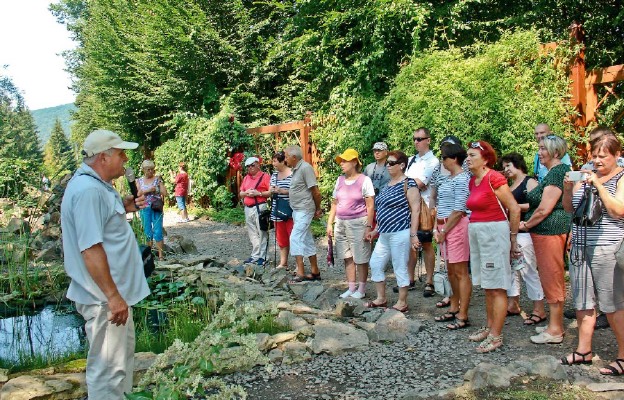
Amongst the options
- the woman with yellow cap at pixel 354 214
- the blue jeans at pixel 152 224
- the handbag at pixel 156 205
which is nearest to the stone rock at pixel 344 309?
the woman with yellow cap at pixel 354 214

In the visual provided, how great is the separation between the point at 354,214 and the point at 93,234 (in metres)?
3.73

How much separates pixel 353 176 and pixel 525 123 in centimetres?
274

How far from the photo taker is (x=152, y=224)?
870cm

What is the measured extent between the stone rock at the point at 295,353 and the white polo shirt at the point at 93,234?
1534mm

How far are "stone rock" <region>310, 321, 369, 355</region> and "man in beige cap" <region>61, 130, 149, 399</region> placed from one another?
1721 mm

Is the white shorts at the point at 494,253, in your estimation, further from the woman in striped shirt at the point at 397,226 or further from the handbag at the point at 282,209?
the handbag at the point at 282,209

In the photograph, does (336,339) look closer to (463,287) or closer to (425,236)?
(463,287)

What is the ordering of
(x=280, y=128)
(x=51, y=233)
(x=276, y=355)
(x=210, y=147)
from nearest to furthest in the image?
1. (x=276, y=355)
2. (x=51, y=233)
3. (x=280, y=128)
4. (x=210, y=147)

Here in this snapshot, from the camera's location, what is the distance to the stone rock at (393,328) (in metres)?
4.88

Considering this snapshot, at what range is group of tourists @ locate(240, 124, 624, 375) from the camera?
13.1ft

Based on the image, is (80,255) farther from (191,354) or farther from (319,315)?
(319,315)

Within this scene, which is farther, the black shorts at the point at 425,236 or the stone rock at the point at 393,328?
the black shorts at the point at 425,236

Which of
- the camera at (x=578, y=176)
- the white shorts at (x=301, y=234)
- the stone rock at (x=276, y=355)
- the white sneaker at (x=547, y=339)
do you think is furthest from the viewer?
the white shorts at (x=301, y=234)

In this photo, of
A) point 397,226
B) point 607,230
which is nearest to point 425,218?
point 397,226
